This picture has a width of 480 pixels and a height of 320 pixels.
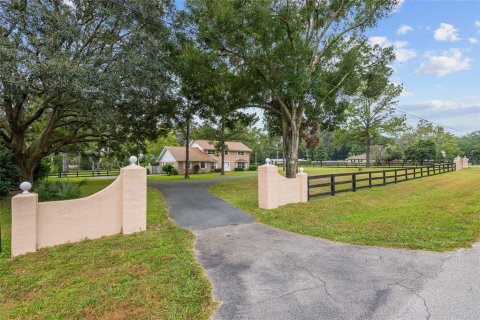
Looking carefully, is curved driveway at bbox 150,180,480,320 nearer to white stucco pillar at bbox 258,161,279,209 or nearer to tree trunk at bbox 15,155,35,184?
white stucco pillar at bbox 258,161,279,209

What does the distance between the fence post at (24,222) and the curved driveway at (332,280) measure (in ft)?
11.0

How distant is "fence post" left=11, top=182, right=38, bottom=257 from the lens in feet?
16.9

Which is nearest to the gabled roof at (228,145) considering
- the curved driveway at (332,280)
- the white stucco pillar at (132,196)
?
the white stucco pillar at (132,196)

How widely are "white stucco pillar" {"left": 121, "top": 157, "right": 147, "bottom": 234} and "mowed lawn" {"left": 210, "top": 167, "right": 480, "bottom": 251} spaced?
3523 mm

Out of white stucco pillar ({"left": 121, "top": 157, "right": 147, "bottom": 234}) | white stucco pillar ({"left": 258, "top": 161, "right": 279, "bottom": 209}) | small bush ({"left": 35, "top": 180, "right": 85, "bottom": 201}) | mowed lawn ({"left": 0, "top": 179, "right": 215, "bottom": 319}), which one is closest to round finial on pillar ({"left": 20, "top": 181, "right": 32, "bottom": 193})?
mowed lawn ({"left": 0, "top": 179, "right": 215, "bottom": 319})

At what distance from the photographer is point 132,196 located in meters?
6.55

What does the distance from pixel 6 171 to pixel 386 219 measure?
1503 centimetres

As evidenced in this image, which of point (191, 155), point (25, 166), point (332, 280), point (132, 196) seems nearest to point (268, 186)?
point (132, 196)

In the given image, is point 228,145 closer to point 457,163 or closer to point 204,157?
point 204,157

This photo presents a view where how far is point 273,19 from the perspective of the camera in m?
11.5

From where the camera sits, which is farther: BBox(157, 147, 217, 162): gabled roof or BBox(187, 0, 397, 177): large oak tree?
BBox(157, 147, 217, 162): gabled roof

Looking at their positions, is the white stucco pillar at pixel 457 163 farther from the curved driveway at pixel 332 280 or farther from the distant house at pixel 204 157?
the curved driveway at pixel 332 280

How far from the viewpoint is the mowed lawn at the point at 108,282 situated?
3217mm

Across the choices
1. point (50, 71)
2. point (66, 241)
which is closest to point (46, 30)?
point (50, 71)
